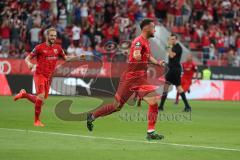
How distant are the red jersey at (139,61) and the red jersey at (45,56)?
3.94m

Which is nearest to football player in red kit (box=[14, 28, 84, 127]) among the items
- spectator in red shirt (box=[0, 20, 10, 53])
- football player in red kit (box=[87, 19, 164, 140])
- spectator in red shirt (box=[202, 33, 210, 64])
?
football player in red kit (box=[87, 19, 164, 140])

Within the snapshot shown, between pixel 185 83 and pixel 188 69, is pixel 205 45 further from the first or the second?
pixel 188 69

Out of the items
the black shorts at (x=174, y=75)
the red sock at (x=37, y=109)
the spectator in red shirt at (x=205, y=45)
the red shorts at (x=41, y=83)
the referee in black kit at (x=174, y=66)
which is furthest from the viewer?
the spectator in red shirt at (x=205, y=45)

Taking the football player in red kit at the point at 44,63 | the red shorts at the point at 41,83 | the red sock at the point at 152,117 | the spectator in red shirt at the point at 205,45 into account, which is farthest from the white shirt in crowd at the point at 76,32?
the red sock at the point at 152,117

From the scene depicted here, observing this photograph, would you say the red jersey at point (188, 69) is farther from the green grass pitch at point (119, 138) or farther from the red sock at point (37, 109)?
the red sock at point (37, 109)

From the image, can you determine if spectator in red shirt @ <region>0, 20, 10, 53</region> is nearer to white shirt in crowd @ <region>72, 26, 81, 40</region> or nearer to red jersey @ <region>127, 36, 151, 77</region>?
white shirt in crowd @ <region>72, 26, 81, 40</region>

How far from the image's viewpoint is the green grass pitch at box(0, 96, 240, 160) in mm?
12258

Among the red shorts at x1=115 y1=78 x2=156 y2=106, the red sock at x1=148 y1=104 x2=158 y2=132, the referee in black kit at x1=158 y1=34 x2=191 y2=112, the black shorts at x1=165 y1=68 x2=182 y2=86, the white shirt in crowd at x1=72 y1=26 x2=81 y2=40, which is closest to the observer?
the red sock at x1=148 y1=104 x2=158 y2=132

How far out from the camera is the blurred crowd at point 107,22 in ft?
116

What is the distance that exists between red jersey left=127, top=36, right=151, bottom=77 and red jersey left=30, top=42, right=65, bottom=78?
Result: 394cm

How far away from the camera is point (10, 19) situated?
118 feet

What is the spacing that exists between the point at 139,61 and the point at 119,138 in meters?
1.69

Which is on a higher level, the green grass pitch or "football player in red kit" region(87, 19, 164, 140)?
"football player in red kit" region(87, 19, 164, 140)

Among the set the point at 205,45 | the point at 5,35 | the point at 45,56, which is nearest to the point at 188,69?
the point at 205,45
